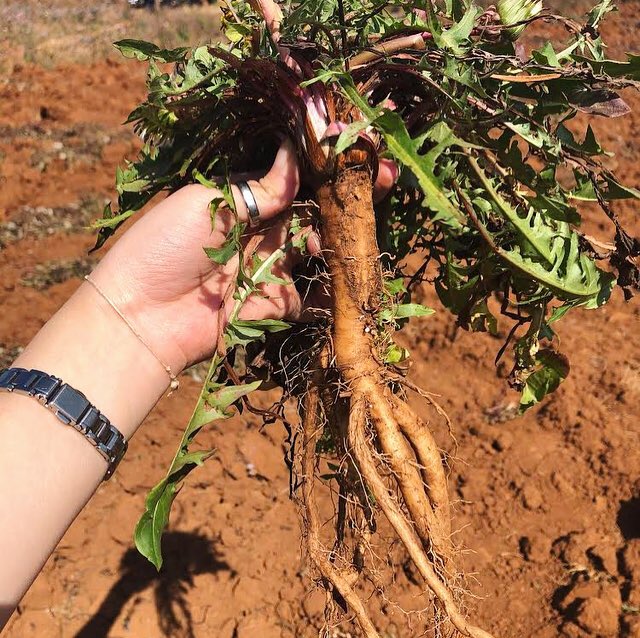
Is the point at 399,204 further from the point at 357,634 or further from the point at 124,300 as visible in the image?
the point at 357,634

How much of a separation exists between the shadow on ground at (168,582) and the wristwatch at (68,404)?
5.15 ft

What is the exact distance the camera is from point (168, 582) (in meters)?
3.06

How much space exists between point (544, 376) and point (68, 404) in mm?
1415

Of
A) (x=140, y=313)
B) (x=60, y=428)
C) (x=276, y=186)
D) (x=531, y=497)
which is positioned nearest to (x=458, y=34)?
(x=276, y=186)

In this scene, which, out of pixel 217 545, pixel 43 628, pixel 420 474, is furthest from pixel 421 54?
pixel 43 628

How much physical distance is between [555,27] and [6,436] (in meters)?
9.33

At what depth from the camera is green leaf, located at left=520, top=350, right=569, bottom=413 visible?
201 cm

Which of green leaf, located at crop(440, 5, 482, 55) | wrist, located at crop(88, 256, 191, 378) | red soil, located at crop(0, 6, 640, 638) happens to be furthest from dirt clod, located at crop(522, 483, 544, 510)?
green leaf, located at crop(440, 5, 482, 55)

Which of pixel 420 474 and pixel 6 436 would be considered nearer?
pixel 6 436

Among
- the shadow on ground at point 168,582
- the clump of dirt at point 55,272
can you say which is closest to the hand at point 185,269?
the shadow on ground at point 168,582

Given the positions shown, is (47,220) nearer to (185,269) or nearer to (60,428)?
(185,269)

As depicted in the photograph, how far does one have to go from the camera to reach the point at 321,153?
1.60 meters

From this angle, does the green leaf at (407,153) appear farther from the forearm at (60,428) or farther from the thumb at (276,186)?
the forearm at (60,428)

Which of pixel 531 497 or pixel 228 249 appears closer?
pixel 228 249
